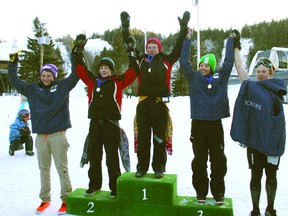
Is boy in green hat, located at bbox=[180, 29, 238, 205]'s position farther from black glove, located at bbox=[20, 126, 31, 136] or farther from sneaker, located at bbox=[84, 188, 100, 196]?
black glove, located at bbox=[20, 126, 31, 136]

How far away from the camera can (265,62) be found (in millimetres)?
3748

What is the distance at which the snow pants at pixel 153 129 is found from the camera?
13.2 ft

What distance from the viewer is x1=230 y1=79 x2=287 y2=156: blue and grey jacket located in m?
3.51

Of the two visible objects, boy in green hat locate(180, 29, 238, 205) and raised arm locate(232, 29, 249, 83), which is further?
raised arm locate(232, 29, 249, 83)

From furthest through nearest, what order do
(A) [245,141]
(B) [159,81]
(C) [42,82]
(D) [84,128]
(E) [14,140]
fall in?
(D) [84,128] → (E) [14,140] → (C) [42,82] → (B) [159,81] → (A) [245,141]

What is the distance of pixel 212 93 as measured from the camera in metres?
3.76

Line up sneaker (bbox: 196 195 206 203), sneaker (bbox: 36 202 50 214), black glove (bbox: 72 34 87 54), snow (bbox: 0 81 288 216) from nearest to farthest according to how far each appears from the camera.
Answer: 1. sneaker (bbox: 196 195 206 203)
2. sneaker (bbox: 36 202 50 214)
3. black glove (bbox: 72 34 87 54)
4. snow (bbox: 0 81 288 216)

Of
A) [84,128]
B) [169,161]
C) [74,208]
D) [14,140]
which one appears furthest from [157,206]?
[84,128]

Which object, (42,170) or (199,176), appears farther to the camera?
(42,170)

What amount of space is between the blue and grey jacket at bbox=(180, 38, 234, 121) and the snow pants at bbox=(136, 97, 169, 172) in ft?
1.41

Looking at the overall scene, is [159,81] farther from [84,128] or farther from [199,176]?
[84,128]

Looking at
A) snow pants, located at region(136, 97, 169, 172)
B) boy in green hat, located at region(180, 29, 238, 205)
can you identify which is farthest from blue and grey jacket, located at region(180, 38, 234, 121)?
snow pants, located at region(136, 97, 169, 172)

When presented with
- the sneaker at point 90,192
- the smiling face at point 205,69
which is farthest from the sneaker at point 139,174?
the smiling face at point 205,69

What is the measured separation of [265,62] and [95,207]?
2.76 meters
